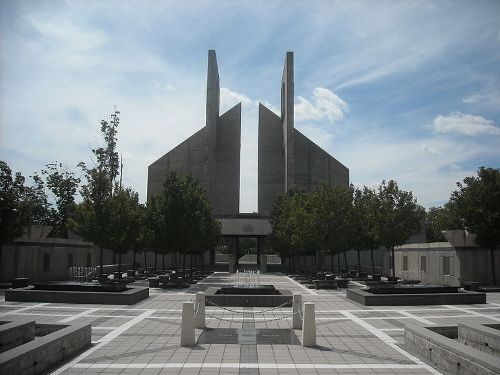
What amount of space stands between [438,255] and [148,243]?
21245 millimetres

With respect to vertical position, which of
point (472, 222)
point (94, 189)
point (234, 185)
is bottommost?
point (472, 222)

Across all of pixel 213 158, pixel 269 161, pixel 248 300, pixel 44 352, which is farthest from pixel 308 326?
pixel 269 161

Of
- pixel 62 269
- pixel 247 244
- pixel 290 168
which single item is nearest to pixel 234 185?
pixel 290 168

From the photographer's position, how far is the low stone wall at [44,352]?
7465mm

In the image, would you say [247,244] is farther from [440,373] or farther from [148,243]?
[440,373]

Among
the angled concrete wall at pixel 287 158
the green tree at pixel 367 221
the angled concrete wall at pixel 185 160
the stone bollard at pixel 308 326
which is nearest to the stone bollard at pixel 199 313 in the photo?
the stone bollard at pixel 308 326

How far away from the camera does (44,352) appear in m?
8.72

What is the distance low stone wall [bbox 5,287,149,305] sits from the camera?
19578mm

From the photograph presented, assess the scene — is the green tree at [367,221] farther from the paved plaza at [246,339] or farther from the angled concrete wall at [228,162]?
the angled concrete wall at [228,162]

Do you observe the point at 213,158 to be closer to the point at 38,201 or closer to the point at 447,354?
the point at 38,201

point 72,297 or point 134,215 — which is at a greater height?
point 134,215

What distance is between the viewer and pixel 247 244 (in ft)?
397

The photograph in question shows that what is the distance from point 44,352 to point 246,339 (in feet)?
16.5

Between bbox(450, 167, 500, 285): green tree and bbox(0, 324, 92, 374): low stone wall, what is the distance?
2431 cm
